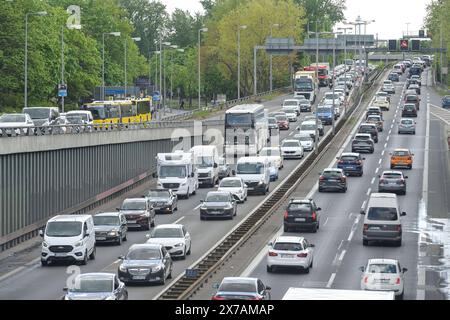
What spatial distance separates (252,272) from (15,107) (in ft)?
215

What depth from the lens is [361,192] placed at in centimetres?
6912

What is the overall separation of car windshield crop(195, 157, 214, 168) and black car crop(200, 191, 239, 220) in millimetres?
12888

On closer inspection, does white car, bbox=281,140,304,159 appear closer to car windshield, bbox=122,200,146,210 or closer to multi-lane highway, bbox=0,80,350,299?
multi-lane highway, bbox=0,80,350,299

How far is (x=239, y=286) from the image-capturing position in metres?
34.4

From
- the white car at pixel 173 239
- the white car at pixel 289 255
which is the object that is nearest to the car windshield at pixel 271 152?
the white car at pixel 173 239

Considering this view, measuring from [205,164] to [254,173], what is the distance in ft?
17.5

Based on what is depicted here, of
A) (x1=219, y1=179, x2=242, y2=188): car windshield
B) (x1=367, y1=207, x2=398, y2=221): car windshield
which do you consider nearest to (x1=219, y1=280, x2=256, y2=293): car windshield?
(x1=367, y1=207, x2=398, y2=221): car windshield

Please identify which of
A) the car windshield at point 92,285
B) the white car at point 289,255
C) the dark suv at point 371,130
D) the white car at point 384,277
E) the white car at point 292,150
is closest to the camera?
the car windshield at point 92,285

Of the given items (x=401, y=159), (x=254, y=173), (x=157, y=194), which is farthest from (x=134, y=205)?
(x=401, y=159)

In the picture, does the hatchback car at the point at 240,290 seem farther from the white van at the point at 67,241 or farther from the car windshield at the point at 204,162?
the car windshield at the point at 204,162

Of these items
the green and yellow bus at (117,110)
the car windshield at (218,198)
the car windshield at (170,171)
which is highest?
the green and yellow bus at (117,110)

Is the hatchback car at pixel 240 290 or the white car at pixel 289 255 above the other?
the hatchback car at pixel 240 290

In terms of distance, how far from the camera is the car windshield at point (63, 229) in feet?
154

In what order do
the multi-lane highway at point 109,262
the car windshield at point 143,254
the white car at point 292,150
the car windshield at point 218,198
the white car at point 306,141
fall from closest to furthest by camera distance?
1. the multi-lane highway at point 109,262
2. the car windshield at point 143,254
3. the car windshield at point 218,198
4. the white car at point 292,150
5. the white car at point 306,141
